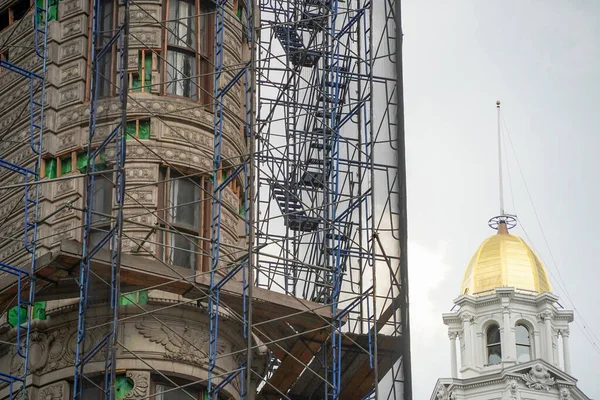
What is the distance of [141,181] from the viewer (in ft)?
112

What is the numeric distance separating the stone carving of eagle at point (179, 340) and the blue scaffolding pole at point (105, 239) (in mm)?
844

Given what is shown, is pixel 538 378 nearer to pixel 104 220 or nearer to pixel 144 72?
pixel 144 72

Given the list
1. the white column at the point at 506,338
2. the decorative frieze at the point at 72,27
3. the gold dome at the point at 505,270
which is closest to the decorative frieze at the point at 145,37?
the decorative frieze at the point at 72,27

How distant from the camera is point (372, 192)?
3762cm

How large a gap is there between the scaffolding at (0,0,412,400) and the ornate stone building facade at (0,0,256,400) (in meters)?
0.07

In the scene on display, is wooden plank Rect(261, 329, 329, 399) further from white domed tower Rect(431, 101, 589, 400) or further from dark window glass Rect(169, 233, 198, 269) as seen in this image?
white domed tower Rect(431, 101, 589, 400)

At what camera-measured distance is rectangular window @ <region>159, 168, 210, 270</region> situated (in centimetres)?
3388

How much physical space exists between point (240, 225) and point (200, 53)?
3.88 meters

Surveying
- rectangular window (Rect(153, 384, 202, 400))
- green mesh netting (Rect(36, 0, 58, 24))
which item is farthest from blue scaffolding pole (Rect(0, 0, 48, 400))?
rectangular window (Rect(153, 384, 202, 400))

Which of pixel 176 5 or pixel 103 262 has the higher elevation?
pixel 176 5

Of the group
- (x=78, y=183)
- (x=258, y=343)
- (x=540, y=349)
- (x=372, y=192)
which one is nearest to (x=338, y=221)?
(x=372, y=192)

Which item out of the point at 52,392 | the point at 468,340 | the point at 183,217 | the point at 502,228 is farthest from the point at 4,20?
the point at 502,228

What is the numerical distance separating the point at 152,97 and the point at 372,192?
574cm

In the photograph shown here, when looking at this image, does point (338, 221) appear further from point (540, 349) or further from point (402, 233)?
point (540, 349)
